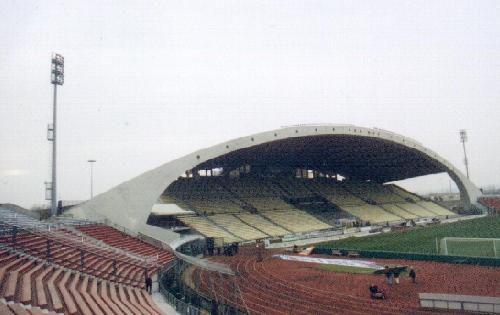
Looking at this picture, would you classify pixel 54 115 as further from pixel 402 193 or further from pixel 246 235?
pixel 402 193

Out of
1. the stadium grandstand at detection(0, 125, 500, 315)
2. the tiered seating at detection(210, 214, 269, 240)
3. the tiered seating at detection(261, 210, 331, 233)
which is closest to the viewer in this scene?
the stadium grandstand at detection(0, 125, 500, 315)

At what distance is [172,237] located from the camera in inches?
1147

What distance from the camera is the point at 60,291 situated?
38.5ft

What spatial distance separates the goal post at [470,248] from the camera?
27.6 meters

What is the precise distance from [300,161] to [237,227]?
19186 millimetres

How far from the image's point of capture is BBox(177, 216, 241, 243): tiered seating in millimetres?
36875

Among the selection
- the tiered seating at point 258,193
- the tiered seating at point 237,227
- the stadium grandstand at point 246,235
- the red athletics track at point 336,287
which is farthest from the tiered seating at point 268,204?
the red athletics track at point 336,287

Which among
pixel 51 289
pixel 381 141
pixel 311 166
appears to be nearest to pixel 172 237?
pixel 51 289

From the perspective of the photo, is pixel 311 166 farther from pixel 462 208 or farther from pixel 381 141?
pixel 462 208

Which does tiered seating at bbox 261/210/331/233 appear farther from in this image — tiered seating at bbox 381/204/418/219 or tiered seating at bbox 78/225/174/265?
tiered seating at bbox 78/225/174/265

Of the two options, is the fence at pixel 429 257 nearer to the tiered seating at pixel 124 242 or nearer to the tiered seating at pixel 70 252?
the tiered seating at pixel 124 242

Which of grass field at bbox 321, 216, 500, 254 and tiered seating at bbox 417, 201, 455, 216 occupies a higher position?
tiered seating at bbox 417, 201, 455, 216

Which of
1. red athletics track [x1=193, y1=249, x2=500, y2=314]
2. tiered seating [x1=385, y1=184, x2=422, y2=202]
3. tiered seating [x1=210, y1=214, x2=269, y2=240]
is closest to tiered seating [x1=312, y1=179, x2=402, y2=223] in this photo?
tiered seating [x1=385, y1=184, x2=422, y2=202]

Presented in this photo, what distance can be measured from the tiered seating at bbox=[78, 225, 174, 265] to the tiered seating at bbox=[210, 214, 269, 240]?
13.5 m
